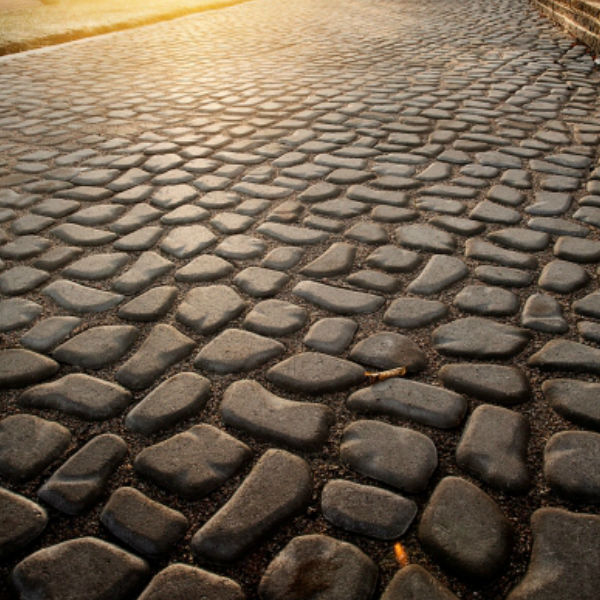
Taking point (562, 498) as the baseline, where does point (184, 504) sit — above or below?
above

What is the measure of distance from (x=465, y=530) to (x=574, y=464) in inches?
14.6

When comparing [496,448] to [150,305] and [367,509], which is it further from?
[150,305]

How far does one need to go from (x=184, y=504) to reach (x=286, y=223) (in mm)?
1605

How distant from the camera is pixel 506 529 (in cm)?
123

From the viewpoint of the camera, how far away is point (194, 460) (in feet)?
4.65

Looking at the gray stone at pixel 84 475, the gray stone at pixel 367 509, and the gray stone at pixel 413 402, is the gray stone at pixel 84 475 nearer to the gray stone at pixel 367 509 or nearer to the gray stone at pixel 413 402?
the gray stone at pixel 367 509

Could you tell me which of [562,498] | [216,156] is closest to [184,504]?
[562,498]

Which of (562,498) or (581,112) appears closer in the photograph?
(562,498)

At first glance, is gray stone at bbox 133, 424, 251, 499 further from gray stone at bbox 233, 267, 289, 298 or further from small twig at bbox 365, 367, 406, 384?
gray stone at bbox 233, 267, 289, 298

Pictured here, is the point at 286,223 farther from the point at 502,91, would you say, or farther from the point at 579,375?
the point at 502,91

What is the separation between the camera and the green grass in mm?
8283

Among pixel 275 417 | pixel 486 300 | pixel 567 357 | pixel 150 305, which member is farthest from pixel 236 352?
pixel 567 357

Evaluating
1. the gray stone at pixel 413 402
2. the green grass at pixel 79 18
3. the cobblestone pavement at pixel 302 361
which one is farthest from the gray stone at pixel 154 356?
the green grass at pixel 79 18

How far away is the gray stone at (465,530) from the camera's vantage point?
3.84 ft
